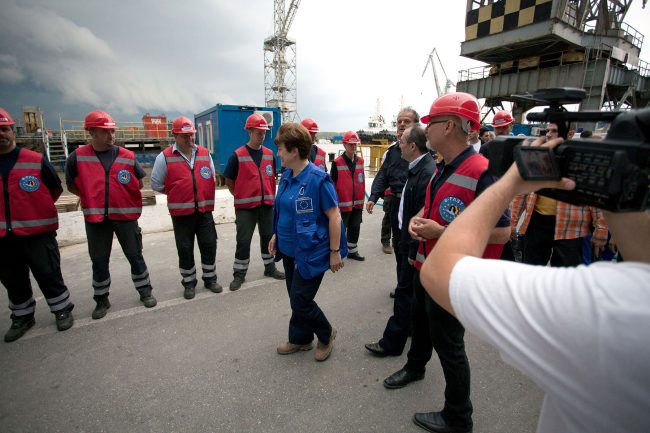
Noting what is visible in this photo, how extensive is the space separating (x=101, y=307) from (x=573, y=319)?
408 cm

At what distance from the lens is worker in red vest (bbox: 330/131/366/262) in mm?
5141

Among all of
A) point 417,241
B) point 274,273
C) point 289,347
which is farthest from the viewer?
point 274,273

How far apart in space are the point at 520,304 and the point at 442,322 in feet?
4.25

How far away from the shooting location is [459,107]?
1.82 metres

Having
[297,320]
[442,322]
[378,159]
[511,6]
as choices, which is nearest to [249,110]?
[378,159]

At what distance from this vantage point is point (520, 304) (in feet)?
2.12

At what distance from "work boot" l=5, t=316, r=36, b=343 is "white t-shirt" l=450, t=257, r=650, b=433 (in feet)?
13.1

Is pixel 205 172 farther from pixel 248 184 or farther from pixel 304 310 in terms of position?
pixel 304 310

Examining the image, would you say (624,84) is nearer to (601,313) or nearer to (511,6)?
(511,6)

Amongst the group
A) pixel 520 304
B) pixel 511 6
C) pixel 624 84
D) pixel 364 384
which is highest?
pixel 511 6

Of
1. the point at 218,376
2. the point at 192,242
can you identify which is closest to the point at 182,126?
the point at 192,242

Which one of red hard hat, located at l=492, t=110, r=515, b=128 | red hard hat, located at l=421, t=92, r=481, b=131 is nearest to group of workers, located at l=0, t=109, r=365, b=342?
red hard hat, located at l=421, t=92, r=481, b=131

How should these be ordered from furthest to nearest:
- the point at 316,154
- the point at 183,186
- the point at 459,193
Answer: the point at 316,154
the point at 183,186
the point at 459,193

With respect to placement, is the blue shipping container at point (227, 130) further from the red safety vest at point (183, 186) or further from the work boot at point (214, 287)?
the work boot at point (214, 287)
